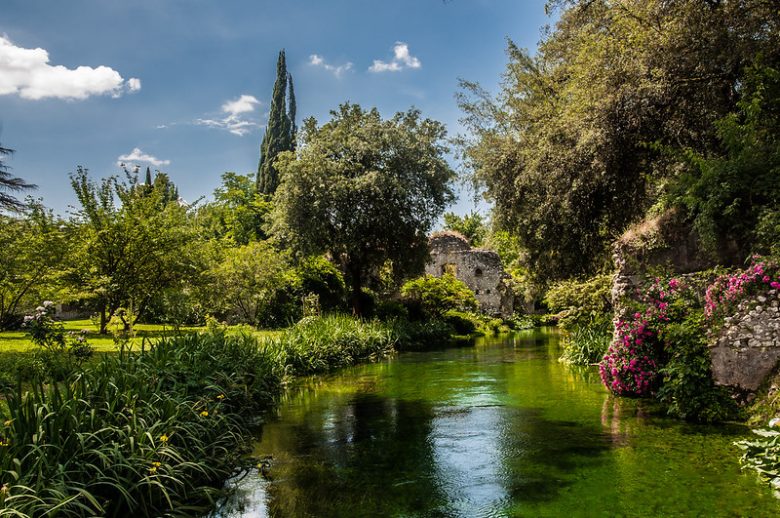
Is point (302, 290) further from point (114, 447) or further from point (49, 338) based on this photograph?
point (114, 447)

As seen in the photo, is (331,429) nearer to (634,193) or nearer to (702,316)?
(702,316)

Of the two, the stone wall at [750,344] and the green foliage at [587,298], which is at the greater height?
the green foliage at [587,298]

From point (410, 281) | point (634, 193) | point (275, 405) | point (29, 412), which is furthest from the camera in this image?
point (410, 281)

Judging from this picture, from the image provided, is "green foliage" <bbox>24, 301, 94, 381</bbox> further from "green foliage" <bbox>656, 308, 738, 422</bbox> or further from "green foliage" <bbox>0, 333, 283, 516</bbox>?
"green foliage" <bbox>656, 308, 738, 422</bbox>

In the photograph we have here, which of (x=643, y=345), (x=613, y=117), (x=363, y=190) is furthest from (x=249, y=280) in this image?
(x=643, y=345)

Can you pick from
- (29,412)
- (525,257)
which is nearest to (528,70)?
(525,257)

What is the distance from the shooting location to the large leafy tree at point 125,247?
14.0 meters

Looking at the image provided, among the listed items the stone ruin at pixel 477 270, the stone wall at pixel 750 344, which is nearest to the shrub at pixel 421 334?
the stone ruin at pixel 477 270

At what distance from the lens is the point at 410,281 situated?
2512 cm

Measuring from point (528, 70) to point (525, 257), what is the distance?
564 centimetres

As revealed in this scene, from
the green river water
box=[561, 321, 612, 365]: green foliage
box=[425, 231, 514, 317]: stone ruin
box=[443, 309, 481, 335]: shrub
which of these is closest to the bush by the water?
the green river water

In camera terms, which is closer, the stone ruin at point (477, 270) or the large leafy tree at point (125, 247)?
the large leafy tree at point (125, 247)

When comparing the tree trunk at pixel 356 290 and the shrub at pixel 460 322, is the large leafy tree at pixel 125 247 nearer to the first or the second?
the tree trunk at pixel 356 290

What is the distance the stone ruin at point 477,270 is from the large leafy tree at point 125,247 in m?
17.3
